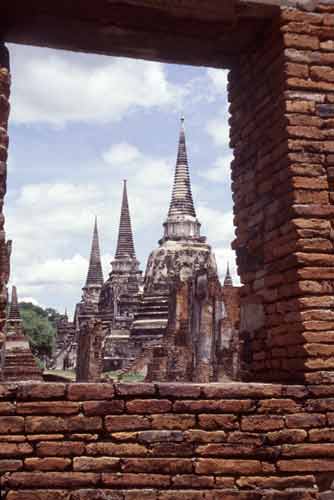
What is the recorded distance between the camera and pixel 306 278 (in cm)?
427

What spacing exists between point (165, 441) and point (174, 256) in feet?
148

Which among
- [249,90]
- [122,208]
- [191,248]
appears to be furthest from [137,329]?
[249,90]

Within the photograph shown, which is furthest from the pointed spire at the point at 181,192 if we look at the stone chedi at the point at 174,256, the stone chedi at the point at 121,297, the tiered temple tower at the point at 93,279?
the tiered temple tower at the point at 93,279

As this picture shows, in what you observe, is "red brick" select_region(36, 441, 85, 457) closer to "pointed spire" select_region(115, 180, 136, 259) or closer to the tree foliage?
"pointed spire" select_region(115, 180, 136, 259)

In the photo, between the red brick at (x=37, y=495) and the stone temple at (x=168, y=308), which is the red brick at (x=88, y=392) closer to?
the red brick at (x=37, y=495)

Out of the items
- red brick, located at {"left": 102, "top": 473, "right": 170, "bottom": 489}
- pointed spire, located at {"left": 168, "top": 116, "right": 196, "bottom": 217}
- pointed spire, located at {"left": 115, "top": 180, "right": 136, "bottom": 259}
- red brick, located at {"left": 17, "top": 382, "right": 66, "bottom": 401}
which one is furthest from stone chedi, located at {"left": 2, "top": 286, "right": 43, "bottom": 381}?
pointed spire, located at {"left": 115, "top": 180, "right": 136, "bottom": 259}

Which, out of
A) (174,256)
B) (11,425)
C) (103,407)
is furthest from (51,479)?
(174,256)

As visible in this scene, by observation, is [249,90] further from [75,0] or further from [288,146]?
[75,0]

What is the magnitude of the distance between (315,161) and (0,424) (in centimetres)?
257

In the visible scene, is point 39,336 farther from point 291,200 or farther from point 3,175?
point 291,200

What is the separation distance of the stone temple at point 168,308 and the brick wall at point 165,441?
17437 mm

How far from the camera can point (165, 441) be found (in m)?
3.98

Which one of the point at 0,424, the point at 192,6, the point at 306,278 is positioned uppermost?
the point at 192,6

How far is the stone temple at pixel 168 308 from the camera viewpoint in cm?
2517
